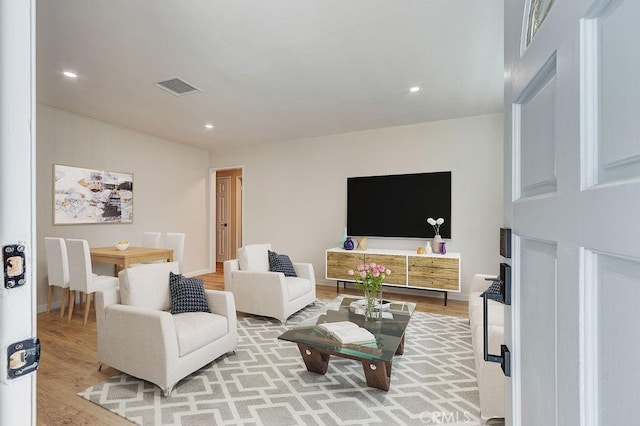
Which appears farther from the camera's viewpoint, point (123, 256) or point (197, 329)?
point (123, 256)

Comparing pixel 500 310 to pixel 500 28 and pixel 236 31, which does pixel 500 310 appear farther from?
pixel 236 31

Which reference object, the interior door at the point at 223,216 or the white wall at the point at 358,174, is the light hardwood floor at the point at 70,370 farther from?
the interior door at the point at 223,216

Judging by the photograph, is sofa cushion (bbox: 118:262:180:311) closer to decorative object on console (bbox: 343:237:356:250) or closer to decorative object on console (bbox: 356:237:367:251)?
decorative object on console (bbox: 343:237:356:250)

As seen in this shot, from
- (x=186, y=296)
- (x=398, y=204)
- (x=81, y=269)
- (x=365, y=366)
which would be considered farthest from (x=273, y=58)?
(x=81, y=269)

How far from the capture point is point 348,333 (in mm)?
2146

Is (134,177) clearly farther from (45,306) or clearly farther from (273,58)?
(273,58)

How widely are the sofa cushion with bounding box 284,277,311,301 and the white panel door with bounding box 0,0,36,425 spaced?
293cm

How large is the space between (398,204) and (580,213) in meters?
4.29

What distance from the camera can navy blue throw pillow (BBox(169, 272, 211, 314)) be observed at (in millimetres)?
2469

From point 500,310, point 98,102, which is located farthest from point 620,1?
point 98,102

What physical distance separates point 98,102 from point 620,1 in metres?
4.67

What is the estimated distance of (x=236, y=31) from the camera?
7.42 feet

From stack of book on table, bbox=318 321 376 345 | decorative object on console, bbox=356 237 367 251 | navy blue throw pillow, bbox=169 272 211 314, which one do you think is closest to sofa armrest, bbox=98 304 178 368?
navy blue throw pillow, bbox=169 272 211 314

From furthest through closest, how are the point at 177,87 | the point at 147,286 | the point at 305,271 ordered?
the point at 305,271 → the point at 177,87 → the point at 147,286
